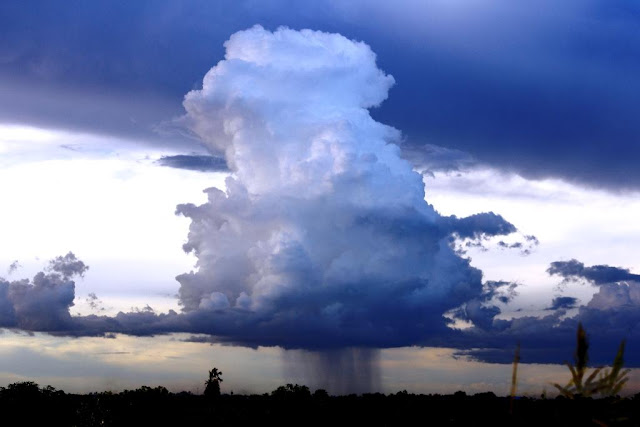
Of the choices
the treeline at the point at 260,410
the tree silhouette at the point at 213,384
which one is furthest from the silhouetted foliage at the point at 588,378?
the tree silhouette at the point at 213,384

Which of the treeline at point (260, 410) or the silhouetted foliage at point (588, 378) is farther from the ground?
the silhouetted foliage at point (588, 378)

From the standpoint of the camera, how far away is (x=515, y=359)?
16.1 m

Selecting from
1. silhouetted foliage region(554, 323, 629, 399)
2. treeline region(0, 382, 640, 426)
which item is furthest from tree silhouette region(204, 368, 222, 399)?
silhouetted foliage region(554, 323, 629, 399)

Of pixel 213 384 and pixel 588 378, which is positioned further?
pixel 213 384

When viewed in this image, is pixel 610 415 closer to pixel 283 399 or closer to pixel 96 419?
pixel 96 419

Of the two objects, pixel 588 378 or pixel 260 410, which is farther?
pixel 260 410

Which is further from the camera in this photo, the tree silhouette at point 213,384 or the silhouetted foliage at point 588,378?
the tree silhouette at point 213,384

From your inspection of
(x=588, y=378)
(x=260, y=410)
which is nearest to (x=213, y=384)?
(x=260, y=410)

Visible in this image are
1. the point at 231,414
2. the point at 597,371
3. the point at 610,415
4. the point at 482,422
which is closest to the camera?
the point at 597,371

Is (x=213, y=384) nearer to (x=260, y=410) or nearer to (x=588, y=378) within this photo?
(x=260, y=410)

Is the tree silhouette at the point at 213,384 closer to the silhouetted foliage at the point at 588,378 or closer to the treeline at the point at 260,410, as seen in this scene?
the treeline at the point at 260,410

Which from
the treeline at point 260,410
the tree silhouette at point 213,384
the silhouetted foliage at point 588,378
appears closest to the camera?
the silhouetted foliage at point 588,378

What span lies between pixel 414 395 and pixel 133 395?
48958mm

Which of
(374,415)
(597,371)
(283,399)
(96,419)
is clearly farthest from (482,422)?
(597,371)
